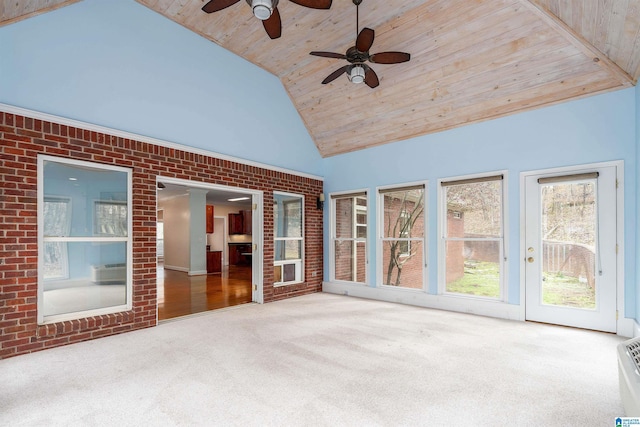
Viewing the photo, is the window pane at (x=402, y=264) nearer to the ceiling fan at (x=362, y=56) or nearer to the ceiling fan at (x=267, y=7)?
the ceiling fan at (x=362, y=56)

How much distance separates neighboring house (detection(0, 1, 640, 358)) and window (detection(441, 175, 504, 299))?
0.09m

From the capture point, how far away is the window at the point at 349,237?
635 centimetres

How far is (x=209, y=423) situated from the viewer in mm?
2070

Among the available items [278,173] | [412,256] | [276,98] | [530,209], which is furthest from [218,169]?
[530,209]

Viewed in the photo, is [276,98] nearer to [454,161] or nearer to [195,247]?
[454,161]

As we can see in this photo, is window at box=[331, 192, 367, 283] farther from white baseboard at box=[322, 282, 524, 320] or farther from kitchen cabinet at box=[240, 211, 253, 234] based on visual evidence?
kitchen cabinet at box=[240, 211, 253, 234]

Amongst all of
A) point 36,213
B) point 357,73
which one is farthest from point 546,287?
point 36,213

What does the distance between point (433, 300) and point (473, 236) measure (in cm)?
122

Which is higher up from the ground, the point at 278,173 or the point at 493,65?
the point at 493,65

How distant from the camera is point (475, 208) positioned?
4977mm

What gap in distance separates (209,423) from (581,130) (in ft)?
16.8

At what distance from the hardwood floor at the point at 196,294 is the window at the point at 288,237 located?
0.86 m

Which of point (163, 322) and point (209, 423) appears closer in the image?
point (209, 423)

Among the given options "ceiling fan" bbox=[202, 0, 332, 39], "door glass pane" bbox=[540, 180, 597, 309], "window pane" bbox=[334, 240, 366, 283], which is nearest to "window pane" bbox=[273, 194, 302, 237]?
"window pane" bbox=[334, 240, 366, 283]
